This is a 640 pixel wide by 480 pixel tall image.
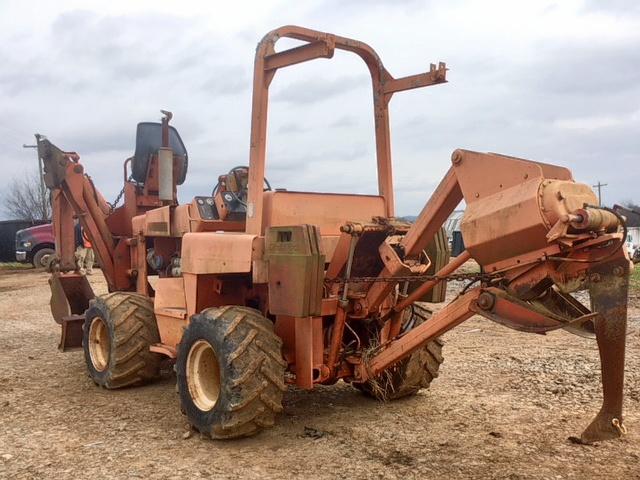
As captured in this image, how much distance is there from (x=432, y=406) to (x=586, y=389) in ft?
4.91

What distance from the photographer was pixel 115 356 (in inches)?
255

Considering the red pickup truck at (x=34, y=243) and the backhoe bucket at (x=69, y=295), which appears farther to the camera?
the red pickup truck at (x=34, y=243)

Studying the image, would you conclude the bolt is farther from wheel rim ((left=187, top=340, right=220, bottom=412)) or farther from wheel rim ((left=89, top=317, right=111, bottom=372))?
wheel rim ((left=89, top=317, right=111, bottom=372))

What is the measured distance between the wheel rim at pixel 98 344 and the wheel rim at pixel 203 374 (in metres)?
1.94

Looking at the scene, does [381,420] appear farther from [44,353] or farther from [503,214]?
[44,353]

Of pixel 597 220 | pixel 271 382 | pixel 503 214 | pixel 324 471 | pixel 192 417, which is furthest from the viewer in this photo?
pixel 192 417

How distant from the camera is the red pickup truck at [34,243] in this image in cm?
2433

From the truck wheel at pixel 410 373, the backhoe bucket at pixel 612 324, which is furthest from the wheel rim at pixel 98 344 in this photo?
the backhoe bucket at pixel 612 324

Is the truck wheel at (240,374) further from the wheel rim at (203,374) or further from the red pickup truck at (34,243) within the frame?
the red pickup truck at (34,243)

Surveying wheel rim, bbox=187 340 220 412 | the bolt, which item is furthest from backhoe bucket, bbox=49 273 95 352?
the bolt

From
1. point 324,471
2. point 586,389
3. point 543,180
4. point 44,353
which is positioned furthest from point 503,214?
point 44,353

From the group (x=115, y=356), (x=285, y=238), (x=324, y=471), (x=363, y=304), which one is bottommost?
(x=324, y=471)

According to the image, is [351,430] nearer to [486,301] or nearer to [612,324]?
[486,301]

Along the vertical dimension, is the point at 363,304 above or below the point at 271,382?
above
